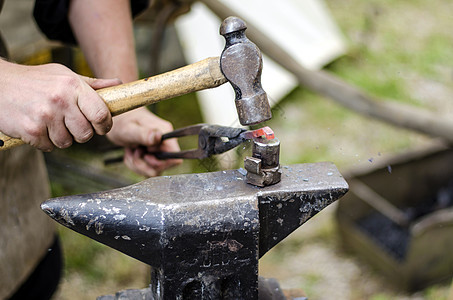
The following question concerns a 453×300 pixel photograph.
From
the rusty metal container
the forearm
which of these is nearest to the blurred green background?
the rusty metal container

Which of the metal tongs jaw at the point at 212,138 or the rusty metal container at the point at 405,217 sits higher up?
the metal tongs jaw at the point at 212,138

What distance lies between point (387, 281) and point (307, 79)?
A: 131 centimetres

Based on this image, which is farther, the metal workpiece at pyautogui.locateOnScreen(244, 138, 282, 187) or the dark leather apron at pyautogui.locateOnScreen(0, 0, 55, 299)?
the dark leather apron at pyautogui.locateOnScreen(0, 0, 55, 299)

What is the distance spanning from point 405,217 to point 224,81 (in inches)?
80.3

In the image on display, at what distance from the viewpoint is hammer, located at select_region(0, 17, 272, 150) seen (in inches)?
41.8

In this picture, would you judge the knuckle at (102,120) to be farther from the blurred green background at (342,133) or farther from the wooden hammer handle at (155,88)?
the blurred green background at (342,133)

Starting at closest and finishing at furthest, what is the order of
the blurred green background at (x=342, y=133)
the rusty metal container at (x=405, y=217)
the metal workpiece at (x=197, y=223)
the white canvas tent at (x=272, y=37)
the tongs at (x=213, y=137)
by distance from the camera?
the metal workpiece at (x=197, y=223) → the tongs at (x=213, y=137) → the rusty metal container at (x=405, y=217) → the blurred green background at (x=342, y=133) → the white canvas tent at (x=272, y=37)

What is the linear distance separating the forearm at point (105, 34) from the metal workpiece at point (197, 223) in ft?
1.99

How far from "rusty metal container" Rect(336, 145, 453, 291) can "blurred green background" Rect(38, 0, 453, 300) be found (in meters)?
0.13

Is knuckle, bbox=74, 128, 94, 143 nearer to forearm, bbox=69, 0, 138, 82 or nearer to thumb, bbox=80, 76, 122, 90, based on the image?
thumb, bbox=80, 76, 122, 90

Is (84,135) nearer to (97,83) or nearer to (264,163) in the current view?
(97,83)

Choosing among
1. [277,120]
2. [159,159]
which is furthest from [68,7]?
[277,120]

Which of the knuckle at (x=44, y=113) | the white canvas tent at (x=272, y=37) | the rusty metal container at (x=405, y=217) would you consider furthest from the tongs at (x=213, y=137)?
the white canvas tent at (x=272, y=37)

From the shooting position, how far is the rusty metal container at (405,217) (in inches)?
104
